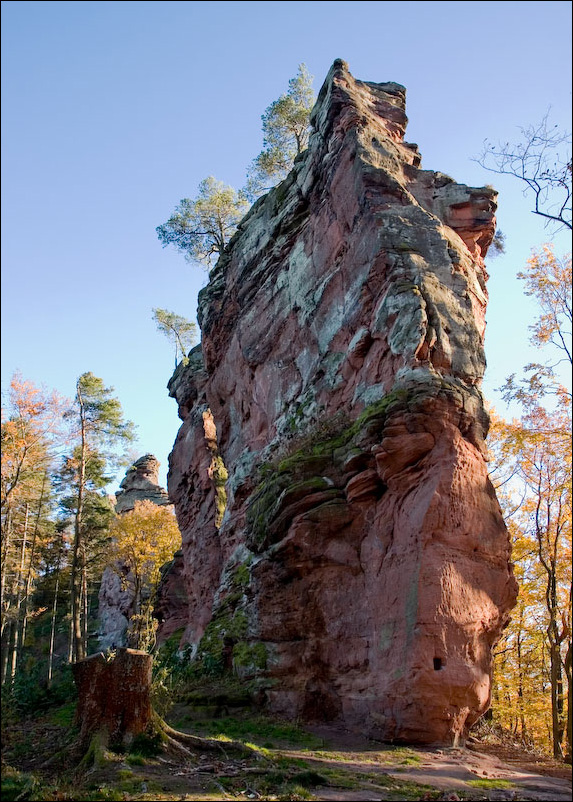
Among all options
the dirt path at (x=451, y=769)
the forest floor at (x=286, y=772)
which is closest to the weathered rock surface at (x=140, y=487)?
the forest floor at (x=286, y=772)

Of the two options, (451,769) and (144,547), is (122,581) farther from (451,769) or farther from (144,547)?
(451,769)

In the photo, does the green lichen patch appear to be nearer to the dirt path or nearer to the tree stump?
the dirt path

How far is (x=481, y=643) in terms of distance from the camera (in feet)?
54.4

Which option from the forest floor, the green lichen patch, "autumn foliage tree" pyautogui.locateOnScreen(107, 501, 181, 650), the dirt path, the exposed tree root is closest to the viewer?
the forest floor

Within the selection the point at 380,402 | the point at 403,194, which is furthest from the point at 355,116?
the point at 380,402

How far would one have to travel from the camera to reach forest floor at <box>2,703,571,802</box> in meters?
10.1

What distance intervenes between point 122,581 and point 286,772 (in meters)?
34.8

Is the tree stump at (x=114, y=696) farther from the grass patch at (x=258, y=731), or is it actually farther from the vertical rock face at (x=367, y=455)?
the vertical rock face at (x=367, y=455)

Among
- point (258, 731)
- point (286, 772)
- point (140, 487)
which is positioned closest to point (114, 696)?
point (286, 772)

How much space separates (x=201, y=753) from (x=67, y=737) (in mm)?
2886

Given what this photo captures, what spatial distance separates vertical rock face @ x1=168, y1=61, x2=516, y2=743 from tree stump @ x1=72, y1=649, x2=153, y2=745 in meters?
6.69

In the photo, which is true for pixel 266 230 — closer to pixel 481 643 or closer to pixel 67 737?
pixel 481 643

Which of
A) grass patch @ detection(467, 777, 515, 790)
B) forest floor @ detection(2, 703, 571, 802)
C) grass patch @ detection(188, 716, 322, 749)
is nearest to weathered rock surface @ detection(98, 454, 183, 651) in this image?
grass patch @ detection(188, 716, 322, 749)

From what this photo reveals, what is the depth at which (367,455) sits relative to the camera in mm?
18672
